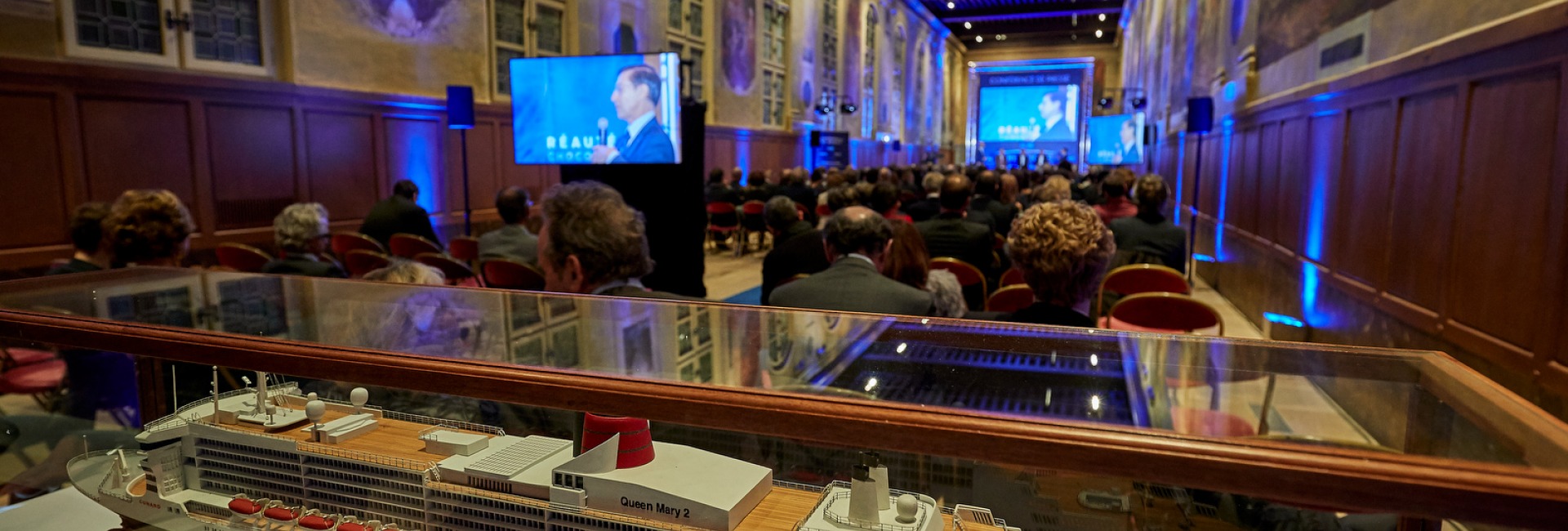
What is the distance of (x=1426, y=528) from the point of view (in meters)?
0.71

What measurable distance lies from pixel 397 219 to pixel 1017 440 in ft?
21.0

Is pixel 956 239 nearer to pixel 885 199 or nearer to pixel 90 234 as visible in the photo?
pixel 885 199

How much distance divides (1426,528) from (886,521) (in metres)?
0.46

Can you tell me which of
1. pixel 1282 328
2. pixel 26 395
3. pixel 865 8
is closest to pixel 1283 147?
pixel 1282 328

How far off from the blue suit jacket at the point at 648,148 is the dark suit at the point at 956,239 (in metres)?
1.72

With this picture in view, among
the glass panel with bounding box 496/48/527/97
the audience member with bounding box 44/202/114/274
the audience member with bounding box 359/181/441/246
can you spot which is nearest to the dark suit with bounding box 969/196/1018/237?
the audience member with bounding box 359/181/441/246

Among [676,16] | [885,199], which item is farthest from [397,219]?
[676,16]

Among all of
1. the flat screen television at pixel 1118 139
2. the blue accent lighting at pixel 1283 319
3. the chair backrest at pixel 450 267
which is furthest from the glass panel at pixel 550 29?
the flat screen television at pixel 1118 139

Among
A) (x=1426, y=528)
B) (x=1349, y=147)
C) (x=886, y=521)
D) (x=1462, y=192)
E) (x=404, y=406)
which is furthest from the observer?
(x=1349, y=147)

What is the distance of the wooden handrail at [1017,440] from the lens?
0.60 meters

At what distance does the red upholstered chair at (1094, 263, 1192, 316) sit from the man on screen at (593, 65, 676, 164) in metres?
2.79

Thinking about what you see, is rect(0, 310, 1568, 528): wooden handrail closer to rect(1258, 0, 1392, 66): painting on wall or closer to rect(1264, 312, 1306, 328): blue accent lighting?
rect(1258, 0, 1392, 66): painting on wall

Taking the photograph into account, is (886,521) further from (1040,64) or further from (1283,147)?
(1040,64)

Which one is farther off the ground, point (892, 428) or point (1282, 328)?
point (892, 428)
